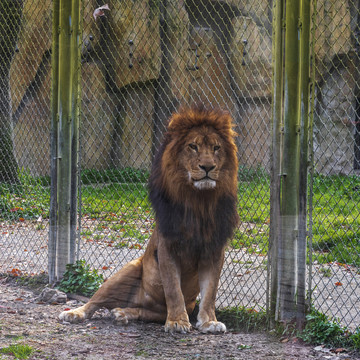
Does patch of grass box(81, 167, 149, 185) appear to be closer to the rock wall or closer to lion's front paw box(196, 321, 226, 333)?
the rock wall

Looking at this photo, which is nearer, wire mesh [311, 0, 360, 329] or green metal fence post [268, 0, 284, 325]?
green metal fence post [268, 0, 284, 325]

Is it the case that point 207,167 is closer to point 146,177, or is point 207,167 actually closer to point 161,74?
point 146,177

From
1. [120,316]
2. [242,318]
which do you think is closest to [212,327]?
[242,318]

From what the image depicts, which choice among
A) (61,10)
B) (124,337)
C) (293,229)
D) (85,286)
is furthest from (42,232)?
(293,229)

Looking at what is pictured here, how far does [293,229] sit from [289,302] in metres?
0.49

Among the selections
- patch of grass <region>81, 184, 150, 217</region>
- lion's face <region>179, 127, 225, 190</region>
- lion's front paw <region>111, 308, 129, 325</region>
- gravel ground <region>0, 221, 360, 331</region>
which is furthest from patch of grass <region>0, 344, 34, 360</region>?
patch of grass <region>81, 184, 150, 217</region>

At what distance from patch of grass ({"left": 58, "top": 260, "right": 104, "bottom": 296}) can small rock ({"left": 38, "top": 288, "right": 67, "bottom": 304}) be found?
16cm

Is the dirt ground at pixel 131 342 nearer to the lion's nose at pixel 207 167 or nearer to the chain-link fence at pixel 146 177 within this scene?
the chain-link fence at pixel 146 177

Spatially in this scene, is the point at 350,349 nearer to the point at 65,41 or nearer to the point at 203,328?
the point at 203,328

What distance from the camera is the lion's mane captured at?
13.5 ft

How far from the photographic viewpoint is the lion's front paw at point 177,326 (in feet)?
13.1

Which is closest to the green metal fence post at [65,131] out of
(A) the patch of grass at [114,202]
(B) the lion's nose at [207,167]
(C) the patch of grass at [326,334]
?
(B) the lion's nose at [207,167]

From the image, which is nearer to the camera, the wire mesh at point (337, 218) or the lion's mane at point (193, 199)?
the lion's mane at point (193, 199)

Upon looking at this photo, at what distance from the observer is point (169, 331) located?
4031 mm
